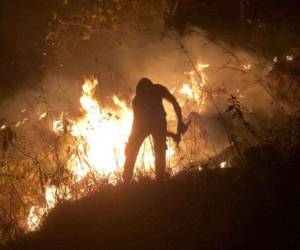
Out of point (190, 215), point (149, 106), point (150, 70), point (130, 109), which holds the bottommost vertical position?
point (190, 215)

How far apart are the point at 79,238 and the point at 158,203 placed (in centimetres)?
111

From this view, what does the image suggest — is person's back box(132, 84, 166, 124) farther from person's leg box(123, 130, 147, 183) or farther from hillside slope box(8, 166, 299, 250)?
hillside slope box(8, 166, 299, 250)

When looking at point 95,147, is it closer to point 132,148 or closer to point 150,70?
point 132,148

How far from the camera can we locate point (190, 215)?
5.54m

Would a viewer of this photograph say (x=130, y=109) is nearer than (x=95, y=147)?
No

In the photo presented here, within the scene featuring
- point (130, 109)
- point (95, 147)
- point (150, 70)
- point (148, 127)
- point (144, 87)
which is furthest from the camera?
point (150, 70)

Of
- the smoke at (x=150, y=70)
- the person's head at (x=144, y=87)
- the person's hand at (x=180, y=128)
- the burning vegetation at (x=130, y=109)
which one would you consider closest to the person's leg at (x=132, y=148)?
the burning vegetation at (x=130, y=109)

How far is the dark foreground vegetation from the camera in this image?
503cm

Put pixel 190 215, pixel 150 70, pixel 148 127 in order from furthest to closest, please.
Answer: pixel 150 70 < pixel 148 127 < pixel 190 215

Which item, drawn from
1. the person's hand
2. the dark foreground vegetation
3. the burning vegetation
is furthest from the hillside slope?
the person's hand

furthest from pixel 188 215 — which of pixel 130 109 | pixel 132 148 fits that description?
pixel 130 109

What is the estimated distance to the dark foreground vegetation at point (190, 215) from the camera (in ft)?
16.5

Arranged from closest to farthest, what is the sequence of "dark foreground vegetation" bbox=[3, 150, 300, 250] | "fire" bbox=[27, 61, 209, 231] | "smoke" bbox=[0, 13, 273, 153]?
"dark foreground vegetation" bbox=[3, 150, 300, 250], "fire" bbox=[27, 61, 209, 231], "smoke" bbox=[0, 13, 273, 153]

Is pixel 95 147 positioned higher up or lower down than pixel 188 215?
higher up
